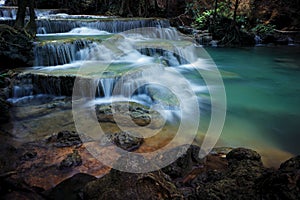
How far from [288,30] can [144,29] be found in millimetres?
10739

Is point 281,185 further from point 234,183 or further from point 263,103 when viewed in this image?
point 263,103

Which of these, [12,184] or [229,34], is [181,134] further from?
[229,34]

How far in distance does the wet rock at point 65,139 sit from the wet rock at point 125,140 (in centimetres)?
53

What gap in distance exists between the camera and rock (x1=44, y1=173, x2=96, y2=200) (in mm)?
2869

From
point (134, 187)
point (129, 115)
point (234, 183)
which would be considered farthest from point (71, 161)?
point (234, 183)

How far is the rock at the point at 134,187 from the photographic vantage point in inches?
95.7

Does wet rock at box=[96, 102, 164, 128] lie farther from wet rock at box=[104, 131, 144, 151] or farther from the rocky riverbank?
the rocky riverbank

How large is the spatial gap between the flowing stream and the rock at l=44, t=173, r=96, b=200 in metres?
1.42

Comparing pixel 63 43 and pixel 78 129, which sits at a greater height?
pixel 63 43

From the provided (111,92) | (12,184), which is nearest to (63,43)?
(111,92)

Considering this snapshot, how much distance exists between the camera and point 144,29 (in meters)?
14.7

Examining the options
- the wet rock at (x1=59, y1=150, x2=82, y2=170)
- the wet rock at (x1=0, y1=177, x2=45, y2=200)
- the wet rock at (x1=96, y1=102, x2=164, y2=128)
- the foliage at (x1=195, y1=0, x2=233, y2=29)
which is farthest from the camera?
the foliage at (x1=195, y1=0, x2=233, y2=29)

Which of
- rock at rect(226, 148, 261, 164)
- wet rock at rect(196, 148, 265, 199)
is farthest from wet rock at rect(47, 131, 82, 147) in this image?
rock at rect(226, 148, 261, 164)

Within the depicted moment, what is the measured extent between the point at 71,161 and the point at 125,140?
96 cm
